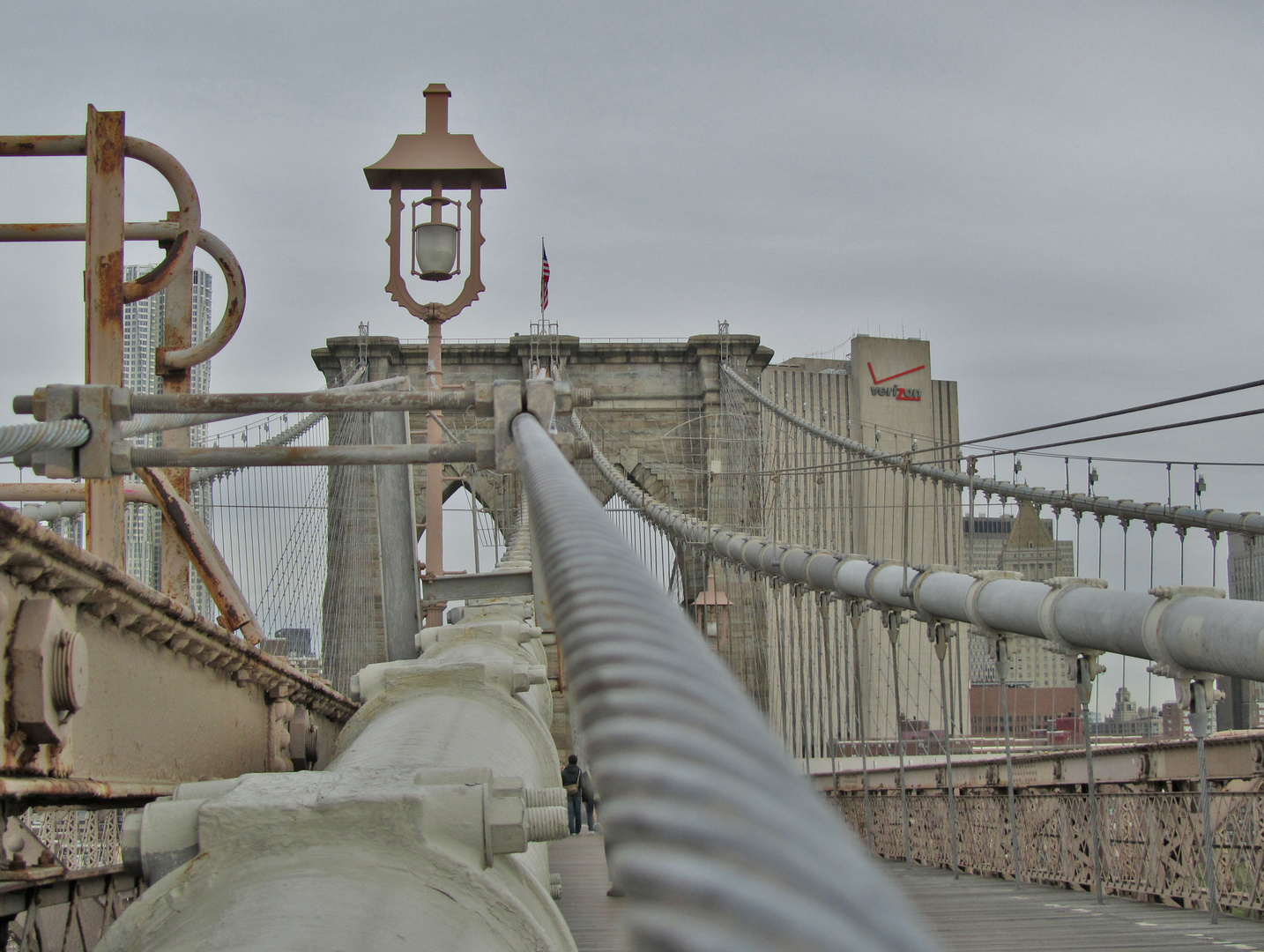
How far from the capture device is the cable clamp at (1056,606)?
5523 millimetres

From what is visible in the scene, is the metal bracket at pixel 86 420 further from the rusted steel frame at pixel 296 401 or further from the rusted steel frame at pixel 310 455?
the rusted steel frame at pixel 310 455

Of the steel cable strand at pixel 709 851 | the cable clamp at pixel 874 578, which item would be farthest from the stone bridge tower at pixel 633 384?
the steel cable strand at pixel 709 851

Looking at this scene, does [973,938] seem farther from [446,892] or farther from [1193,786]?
[1193,786]

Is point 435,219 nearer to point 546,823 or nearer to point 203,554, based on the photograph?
point 203,554

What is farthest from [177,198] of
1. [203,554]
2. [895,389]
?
[895,389]

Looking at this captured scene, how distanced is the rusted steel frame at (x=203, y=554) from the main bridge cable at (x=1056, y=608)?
11.0ft

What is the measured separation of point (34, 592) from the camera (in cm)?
260

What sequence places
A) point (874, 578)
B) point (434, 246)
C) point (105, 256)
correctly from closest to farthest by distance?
point (105, 256) → point (874, 578) → point (434, 246)

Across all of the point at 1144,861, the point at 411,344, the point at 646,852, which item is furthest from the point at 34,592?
the point at 411,344

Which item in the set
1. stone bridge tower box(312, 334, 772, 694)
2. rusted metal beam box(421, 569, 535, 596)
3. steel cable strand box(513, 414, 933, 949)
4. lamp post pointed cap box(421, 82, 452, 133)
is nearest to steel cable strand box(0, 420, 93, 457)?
steel cable strand box(513, 414, 933, 949)

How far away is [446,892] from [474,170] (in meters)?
7.91

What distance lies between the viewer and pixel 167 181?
512 cm

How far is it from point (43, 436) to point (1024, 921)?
4067 millimetres

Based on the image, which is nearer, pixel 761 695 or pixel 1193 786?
pixel 1193 786
